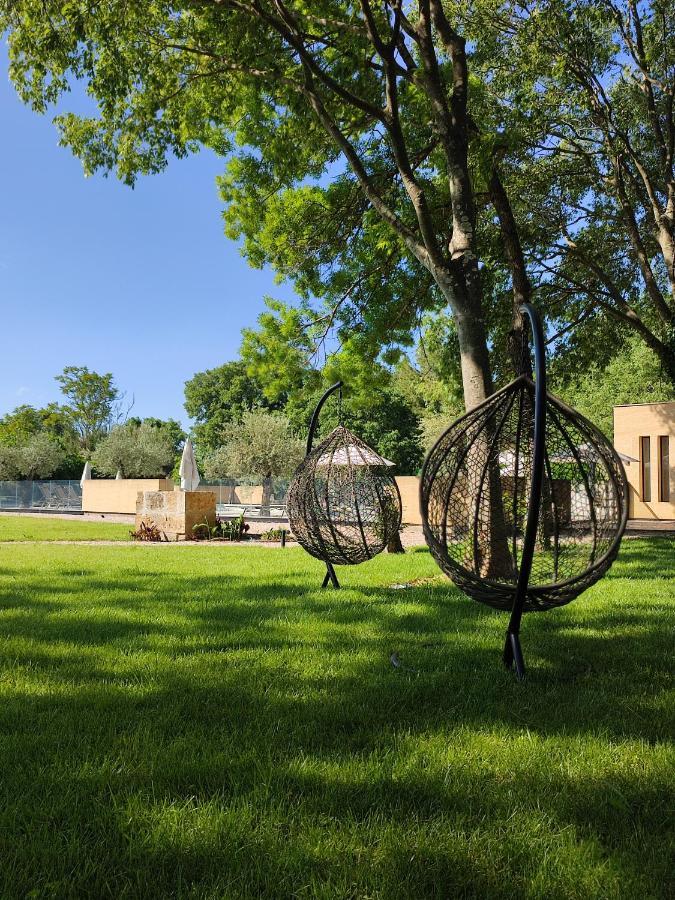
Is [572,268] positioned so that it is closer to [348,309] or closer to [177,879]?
[348,309]

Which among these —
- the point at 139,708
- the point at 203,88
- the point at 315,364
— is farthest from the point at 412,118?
the point at 139,708

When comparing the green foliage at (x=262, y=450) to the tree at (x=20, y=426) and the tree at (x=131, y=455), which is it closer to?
the tree at (x=131, y=455)

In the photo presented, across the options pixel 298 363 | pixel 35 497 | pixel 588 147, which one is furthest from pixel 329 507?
pixel 35 497

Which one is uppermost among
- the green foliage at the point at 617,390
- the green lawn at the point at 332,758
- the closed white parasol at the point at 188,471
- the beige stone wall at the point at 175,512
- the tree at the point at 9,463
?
the green foliage at the point at 617,390

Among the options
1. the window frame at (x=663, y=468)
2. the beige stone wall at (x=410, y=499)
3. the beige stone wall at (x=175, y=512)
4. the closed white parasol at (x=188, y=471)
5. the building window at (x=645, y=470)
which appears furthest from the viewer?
the beige stone wall at (x=410, y=499)

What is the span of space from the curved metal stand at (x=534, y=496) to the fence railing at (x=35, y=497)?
133 ft

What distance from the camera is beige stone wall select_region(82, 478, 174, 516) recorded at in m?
36.6

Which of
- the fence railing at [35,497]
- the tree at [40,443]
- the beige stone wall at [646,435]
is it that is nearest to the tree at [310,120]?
the beige stone wall at [646,435]

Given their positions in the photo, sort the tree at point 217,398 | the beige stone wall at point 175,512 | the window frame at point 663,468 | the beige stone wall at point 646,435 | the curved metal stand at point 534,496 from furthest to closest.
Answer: the tree at point 217,398 → the window frame at point 663,468 → the beige stone wall at point 646,435 → the beige stone wall at point 175,512 → the curved metal stand at point 534,496

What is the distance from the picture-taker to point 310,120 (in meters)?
10.5

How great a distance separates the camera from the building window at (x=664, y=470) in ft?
81.0

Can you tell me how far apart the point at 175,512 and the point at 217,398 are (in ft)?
151

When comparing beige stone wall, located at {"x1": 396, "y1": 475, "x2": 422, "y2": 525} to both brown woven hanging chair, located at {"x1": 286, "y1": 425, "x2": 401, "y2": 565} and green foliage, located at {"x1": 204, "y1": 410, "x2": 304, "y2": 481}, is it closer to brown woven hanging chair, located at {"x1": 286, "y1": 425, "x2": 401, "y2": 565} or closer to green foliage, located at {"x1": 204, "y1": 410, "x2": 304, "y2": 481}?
green foliage, located at {"x1": 204, "y1": 410, "x2": 304, "y2": 481}

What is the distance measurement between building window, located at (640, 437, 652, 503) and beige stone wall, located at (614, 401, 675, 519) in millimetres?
114
